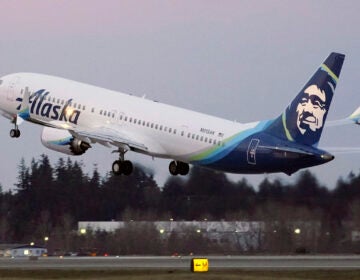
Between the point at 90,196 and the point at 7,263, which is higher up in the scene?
the point at 90,196

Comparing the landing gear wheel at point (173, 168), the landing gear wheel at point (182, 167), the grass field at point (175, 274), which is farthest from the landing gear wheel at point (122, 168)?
the grass field at point (175, 274)

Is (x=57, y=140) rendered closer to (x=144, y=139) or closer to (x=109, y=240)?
(x=144, y=139)

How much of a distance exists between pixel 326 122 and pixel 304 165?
432cm

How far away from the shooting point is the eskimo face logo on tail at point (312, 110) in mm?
112625

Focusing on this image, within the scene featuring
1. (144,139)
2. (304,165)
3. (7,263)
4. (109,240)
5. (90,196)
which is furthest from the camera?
(90,196)

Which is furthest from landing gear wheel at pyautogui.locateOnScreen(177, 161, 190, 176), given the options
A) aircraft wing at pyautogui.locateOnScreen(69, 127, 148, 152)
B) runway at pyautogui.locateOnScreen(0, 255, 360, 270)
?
runway at pyautogui.locateOnScreen(0, 255, 360, 270)

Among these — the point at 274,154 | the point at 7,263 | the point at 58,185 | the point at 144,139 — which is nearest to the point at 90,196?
the point at 58,185

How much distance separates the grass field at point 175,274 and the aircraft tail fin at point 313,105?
29.7ft

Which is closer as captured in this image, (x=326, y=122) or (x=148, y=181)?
(x=326, y=122)

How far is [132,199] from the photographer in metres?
172

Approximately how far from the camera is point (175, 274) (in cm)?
10812

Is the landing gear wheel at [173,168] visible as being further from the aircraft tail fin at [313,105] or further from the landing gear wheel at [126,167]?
the aircraft tail fin at [313,105]

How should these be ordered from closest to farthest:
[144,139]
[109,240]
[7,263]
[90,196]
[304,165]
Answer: [304,165]
[144,139]
[7,263]
[109,240]
[90,196]

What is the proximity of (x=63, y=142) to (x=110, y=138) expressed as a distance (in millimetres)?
3507
